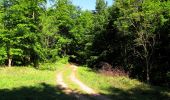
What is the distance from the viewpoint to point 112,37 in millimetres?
55969

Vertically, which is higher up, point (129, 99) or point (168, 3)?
point (168, 3)

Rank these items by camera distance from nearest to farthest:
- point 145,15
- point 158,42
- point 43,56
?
point 145,15, point 158,42, point 43,56

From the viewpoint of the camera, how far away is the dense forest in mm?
36594

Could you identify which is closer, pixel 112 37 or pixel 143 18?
pixel 143 18

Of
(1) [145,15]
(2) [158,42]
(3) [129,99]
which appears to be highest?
(1) [145,15]

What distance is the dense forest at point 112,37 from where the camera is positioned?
36.6 m

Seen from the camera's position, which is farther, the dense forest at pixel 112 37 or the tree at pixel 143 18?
the dense forest at pixel 112 37

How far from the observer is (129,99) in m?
18.4

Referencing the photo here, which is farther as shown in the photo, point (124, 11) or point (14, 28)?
point (14, 28)

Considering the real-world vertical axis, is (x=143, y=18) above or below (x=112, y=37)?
above

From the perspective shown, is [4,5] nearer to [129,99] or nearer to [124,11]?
[124,11]

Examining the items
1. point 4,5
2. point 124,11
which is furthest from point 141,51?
point 4,5

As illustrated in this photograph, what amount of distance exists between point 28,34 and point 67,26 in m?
29.6

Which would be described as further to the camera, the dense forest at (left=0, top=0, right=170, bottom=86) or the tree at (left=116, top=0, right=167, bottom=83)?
the dense forest at (left=0, top=0, right=170, bottom=86)
